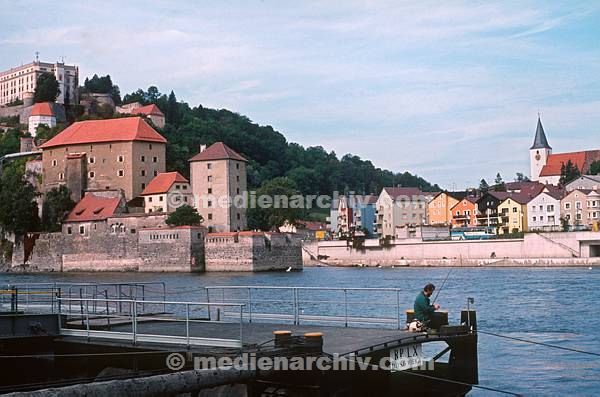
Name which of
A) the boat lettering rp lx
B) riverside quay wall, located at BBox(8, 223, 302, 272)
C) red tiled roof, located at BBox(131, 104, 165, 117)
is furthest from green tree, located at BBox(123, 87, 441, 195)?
the boat lettering rp lx

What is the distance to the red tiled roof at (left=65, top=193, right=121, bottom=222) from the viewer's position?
83.7m

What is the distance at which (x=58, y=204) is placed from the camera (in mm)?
86750

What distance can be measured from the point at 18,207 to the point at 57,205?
13.2 feet

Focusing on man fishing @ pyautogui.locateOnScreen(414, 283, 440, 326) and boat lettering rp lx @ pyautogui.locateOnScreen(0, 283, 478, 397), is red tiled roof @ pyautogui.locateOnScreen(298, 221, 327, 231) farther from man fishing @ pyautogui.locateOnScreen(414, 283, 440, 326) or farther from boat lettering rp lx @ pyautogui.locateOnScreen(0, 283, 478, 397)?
man fishing @ pyautogui.locateOnScreen(414, 283, 440, 326)

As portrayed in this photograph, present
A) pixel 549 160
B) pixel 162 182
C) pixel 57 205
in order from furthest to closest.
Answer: pixel 549 160 < pixel 57 205 < pixel 162 182

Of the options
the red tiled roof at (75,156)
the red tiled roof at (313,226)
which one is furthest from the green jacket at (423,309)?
the red tiled roof at (313,226)

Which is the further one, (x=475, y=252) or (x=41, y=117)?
(x=41, y=117)

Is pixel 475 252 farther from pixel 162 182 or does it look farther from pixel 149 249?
pixel 162 182

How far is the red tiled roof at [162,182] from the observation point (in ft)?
277

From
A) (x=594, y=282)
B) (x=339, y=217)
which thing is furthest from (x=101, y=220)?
(x=339, y=217)

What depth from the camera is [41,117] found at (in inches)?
4469

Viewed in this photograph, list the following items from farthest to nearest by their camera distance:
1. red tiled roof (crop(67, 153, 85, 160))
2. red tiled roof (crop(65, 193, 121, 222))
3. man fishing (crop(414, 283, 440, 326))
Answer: red tiled roof (crop(67, 153, 85, 160)) < red tiled roof (crop(65, 193, 121, 222)) < man fishing (crop(414, 283, 440, 326))

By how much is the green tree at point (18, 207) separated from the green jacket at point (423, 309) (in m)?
78.9

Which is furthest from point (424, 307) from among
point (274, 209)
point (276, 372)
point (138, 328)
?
point (274, 209)
